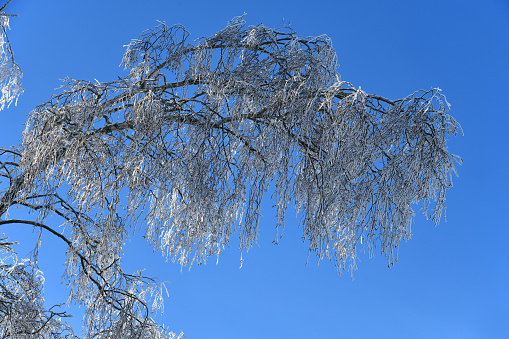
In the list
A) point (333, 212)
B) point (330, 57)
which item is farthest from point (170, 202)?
point (330, 57)

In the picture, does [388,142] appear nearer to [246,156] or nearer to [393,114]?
[393,114]

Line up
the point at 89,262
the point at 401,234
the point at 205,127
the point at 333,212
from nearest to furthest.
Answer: the point at 401,234, the point at 205,127, the point at 333,212, the point at 89,262

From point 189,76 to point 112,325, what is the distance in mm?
2242

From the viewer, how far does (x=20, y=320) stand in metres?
4.80

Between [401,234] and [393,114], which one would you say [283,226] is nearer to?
[401,234]

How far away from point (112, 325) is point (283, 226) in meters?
1.91

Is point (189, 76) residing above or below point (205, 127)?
above

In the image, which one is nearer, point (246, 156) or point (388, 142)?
point (388, 142)

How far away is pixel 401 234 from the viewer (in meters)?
3.76

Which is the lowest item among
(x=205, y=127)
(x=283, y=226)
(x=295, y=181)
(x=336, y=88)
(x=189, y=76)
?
(x=283, y=226)

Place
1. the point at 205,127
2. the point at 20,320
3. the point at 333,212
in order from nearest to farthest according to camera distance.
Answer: the point at 205,127
the point at 333,212
the point at 20,320

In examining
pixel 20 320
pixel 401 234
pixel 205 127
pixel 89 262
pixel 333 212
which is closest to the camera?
pixel 401 234

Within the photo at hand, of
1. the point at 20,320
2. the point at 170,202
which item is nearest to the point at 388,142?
the point at 170,202

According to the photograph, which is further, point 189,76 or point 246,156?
point 189,76
